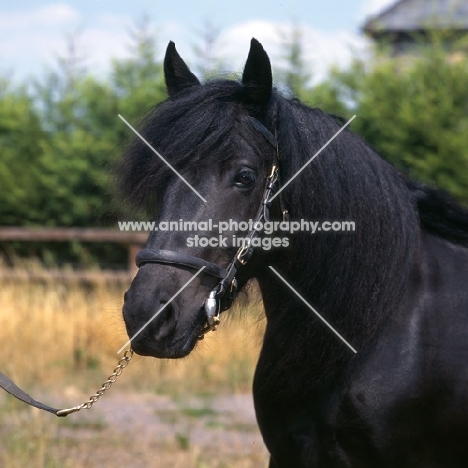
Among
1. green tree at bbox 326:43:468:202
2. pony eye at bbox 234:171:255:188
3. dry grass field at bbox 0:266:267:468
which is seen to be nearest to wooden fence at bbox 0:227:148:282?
dry grass field at bbox 0:266:267:468

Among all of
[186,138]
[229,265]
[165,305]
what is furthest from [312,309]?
[186,138]

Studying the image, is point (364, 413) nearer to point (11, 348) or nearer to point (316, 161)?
point (316, 161)

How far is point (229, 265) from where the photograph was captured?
2.80m

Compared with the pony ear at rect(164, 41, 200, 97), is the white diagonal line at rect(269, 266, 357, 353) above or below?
below

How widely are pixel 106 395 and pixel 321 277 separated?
4915mm

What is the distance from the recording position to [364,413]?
9.66 ft

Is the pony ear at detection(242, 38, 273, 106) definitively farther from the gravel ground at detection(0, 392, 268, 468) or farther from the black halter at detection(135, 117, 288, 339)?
the gravel ground at detection(0, 392, 268, 468)

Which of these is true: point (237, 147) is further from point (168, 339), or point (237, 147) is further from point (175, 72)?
point (168, 339)

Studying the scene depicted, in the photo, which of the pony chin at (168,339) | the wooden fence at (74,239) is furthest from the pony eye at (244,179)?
the wooden fence at (74,239)

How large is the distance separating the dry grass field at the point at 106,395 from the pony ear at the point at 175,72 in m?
1.70

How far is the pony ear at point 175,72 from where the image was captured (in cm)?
325

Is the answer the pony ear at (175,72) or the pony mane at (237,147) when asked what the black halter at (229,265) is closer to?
the pony mane at (237,147)

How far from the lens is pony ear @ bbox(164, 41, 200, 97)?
325 cm

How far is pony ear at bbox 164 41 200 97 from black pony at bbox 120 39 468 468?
0.04 m
